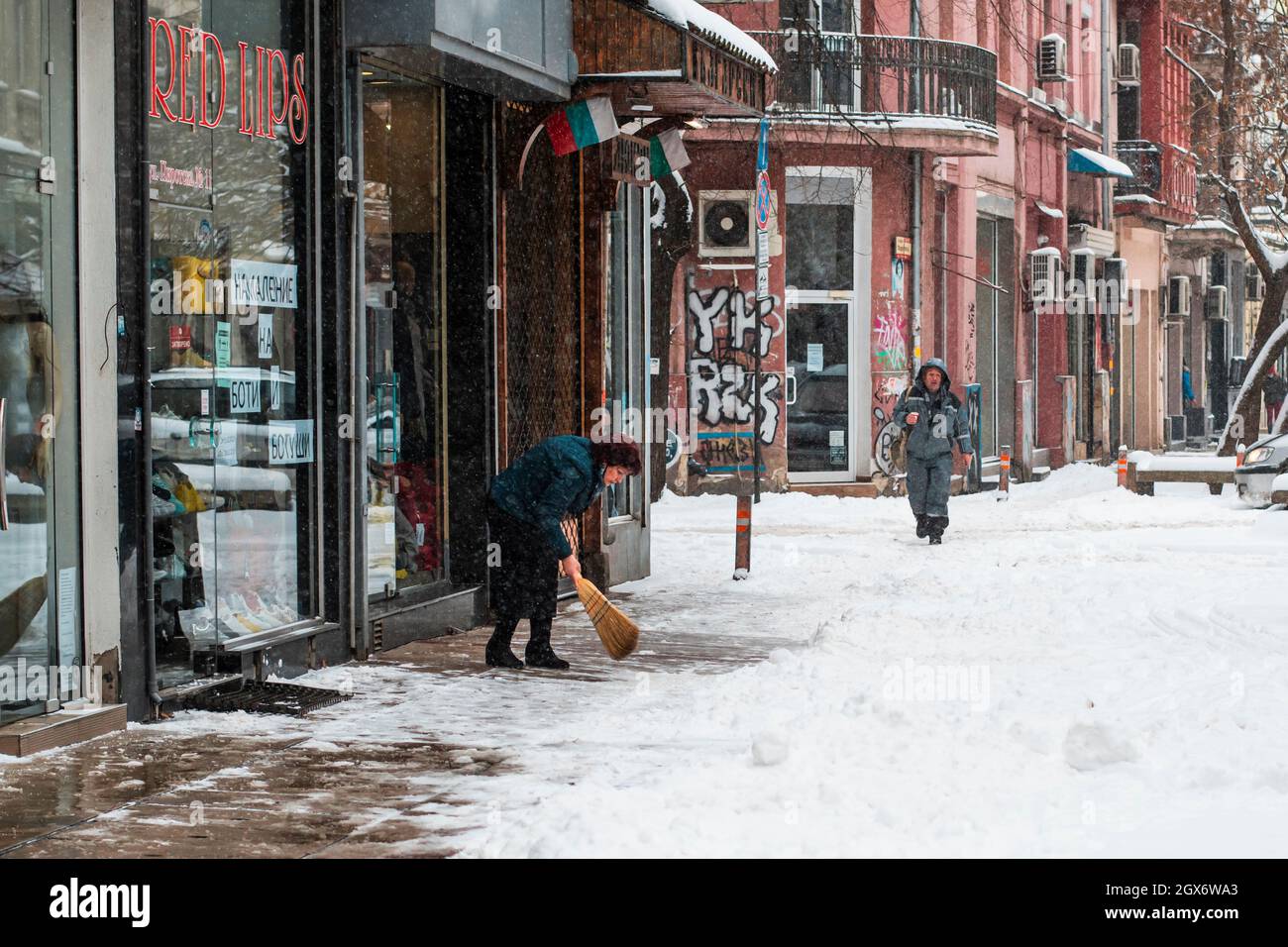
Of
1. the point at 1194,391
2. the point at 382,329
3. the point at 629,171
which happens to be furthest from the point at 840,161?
the point at 1194,391

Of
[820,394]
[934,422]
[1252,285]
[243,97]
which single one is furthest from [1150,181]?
[243,97]

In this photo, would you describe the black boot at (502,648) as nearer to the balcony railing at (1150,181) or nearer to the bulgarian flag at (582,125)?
the bulgarian flag at (582,125)

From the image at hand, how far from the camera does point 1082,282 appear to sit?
38.4m

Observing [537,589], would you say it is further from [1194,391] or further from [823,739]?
[1194,391]

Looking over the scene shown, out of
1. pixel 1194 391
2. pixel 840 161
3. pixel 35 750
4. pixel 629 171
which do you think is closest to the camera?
pixel 35 750

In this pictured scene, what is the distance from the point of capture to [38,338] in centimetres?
849

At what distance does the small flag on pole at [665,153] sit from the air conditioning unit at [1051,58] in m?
20.5

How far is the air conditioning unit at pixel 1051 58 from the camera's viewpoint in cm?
3438

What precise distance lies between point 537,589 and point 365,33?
320cm

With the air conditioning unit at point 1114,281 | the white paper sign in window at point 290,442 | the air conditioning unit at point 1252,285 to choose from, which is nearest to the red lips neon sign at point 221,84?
the white paper sign in window at point 290,442

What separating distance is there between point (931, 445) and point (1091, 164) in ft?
61.9

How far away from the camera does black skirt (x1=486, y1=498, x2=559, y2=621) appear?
1086 cm
